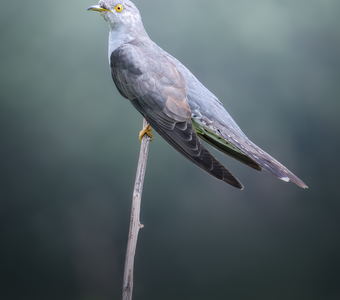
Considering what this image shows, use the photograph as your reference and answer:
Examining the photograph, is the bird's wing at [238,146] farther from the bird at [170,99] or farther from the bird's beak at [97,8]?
the bird's beak at [97,8]

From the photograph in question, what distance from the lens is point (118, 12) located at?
5.99ft

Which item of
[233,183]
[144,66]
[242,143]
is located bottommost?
[233,183]

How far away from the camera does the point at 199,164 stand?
1561mm

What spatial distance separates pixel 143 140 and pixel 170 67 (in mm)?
464

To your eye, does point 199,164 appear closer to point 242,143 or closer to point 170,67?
point 242,143

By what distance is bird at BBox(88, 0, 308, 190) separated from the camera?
1613 millimetres

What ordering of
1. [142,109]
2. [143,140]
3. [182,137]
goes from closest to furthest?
[182,137], [142,109], [143,140]

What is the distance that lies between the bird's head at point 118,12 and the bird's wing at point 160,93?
0.56 feet

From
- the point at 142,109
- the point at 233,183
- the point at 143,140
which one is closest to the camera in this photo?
the point at 233,183

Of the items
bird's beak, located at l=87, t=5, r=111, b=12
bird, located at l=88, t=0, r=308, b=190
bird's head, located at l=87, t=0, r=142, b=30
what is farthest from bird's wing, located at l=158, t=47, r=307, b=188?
bird's beak, located at l=87, t=5, r=111, b=12

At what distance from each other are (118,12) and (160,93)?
583mm

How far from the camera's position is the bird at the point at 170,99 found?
1.61m

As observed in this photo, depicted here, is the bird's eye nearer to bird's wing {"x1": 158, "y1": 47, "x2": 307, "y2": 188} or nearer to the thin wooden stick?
bird's wing {"x1": 158, "y1": 47, "x2": 307, "y2": 188}

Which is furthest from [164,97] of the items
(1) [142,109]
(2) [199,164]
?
(2) [199,164]
